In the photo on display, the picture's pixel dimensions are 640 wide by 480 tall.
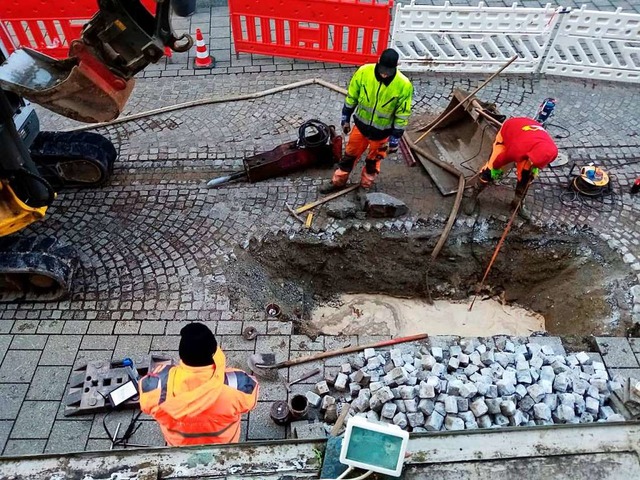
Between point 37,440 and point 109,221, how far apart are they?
2.91m

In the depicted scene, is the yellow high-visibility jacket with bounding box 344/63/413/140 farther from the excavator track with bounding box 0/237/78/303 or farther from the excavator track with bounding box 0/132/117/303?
the excavator track with bounding box 0/237/78/303

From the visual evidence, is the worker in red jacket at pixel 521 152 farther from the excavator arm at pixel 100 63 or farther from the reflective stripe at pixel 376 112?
the excavator arm at pixel 100 63

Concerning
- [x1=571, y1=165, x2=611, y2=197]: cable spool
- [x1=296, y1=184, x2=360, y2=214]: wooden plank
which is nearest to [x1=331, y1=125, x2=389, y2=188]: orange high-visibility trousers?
[x1=296, y1=184, x2=360, y2=214]: wooden plank

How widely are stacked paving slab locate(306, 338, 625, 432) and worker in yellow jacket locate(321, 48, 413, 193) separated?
274cm

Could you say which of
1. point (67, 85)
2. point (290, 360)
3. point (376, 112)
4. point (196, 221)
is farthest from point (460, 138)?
point (67, 85)

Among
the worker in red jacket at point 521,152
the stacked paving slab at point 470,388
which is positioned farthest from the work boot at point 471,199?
the stacked paving slab at point 470,388

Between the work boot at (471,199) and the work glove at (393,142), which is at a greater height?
the work glove at (393,142)

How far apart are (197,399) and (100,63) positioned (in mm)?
3333

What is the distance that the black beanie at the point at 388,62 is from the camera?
18.4ft

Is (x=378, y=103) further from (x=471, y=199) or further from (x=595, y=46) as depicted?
(x=595, y=46)

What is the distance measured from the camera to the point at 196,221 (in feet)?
22.2

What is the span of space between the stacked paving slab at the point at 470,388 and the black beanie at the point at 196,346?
1882 millimetres

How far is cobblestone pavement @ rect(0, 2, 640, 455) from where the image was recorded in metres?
5.25

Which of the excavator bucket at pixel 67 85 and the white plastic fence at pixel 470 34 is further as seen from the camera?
the white plastic fence at pixel 470 34
